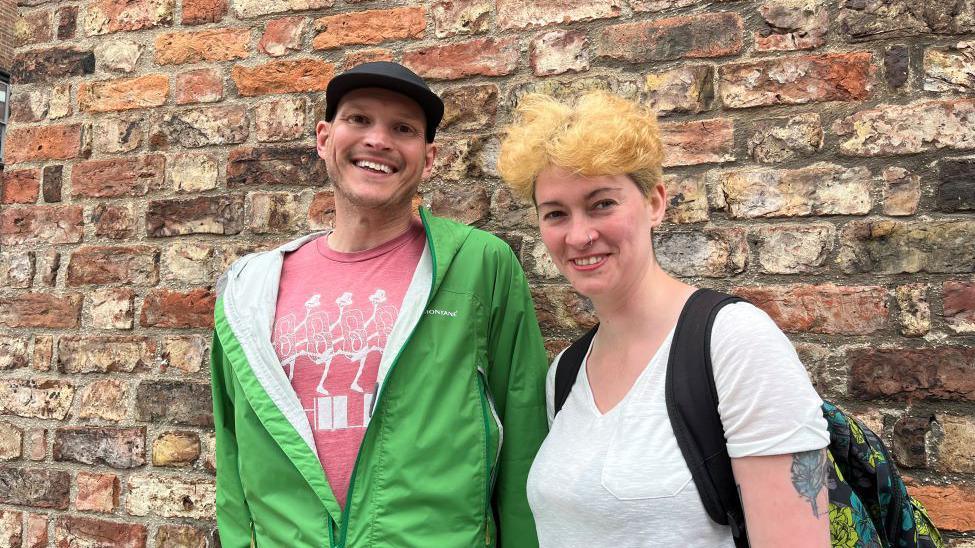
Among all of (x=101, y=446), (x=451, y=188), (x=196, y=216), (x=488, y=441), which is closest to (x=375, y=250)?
(x=451, y=188)

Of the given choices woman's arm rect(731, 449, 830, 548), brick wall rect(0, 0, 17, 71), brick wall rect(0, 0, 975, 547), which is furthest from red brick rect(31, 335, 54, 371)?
brick wall rect(0, 0, 17, 71)

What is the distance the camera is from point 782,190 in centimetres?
180

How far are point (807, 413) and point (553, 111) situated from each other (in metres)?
0.72

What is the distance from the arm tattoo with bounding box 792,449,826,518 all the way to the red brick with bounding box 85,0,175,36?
7.70 ft

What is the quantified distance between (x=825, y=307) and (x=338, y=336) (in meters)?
1.22

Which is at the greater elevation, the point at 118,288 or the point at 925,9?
the point at 925,9

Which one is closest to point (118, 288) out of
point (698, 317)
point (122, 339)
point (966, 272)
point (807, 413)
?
point (122, 339)

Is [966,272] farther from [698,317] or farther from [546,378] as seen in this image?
[546,378]

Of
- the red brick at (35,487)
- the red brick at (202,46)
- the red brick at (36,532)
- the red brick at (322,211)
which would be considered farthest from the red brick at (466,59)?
the red brick at (36,532)

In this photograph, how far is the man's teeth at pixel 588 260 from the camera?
129cm

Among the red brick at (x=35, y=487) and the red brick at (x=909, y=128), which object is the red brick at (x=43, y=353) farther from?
the red brick at (x=909, y=128)

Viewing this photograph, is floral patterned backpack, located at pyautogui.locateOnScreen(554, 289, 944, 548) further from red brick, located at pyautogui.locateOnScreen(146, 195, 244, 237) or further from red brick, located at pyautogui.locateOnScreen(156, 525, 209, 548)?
red brick, located at pyautogui.locateOnScreen(156, 525, 209, 548)

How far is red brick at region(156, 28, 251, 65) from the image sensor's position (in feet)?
7.49

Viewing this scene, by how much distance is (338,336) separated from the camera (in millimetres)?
1586
